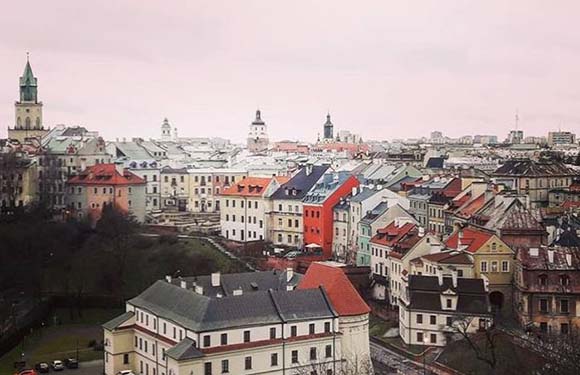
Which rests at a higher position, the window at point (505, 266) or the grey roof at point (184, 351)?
the window at point (505, 266)

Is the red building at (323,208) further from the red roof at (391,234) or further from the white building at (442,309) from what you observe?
the white building at (442,309)

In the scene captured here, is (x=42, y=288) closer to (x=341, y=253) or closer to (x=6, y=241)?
(x=6, y=241)

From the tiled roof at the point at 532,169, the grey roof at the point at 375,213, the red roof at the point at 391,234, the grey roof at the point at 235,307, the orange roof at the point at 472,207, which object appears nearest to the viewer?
the grey roof at the point at 235,307

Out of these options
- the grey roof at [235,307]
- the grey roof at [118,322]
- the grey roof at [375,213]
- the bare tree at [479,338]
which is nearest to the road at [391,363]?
the bare tree at [479,338]

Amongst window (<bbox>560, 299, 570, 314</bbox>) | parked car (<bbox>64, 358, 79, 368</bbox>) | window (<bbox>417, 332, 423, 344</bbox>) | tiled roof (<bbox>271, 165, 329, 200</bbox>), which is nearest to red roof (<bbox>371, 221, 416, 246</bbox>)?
window (<bbox>417, 332, 423, 344</bbox>)

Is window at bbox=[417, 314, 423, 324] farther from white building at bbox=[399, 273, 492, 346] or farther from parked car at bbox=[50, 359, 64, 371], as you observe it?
parked car at bbox=[50, 359, 64, 371]
